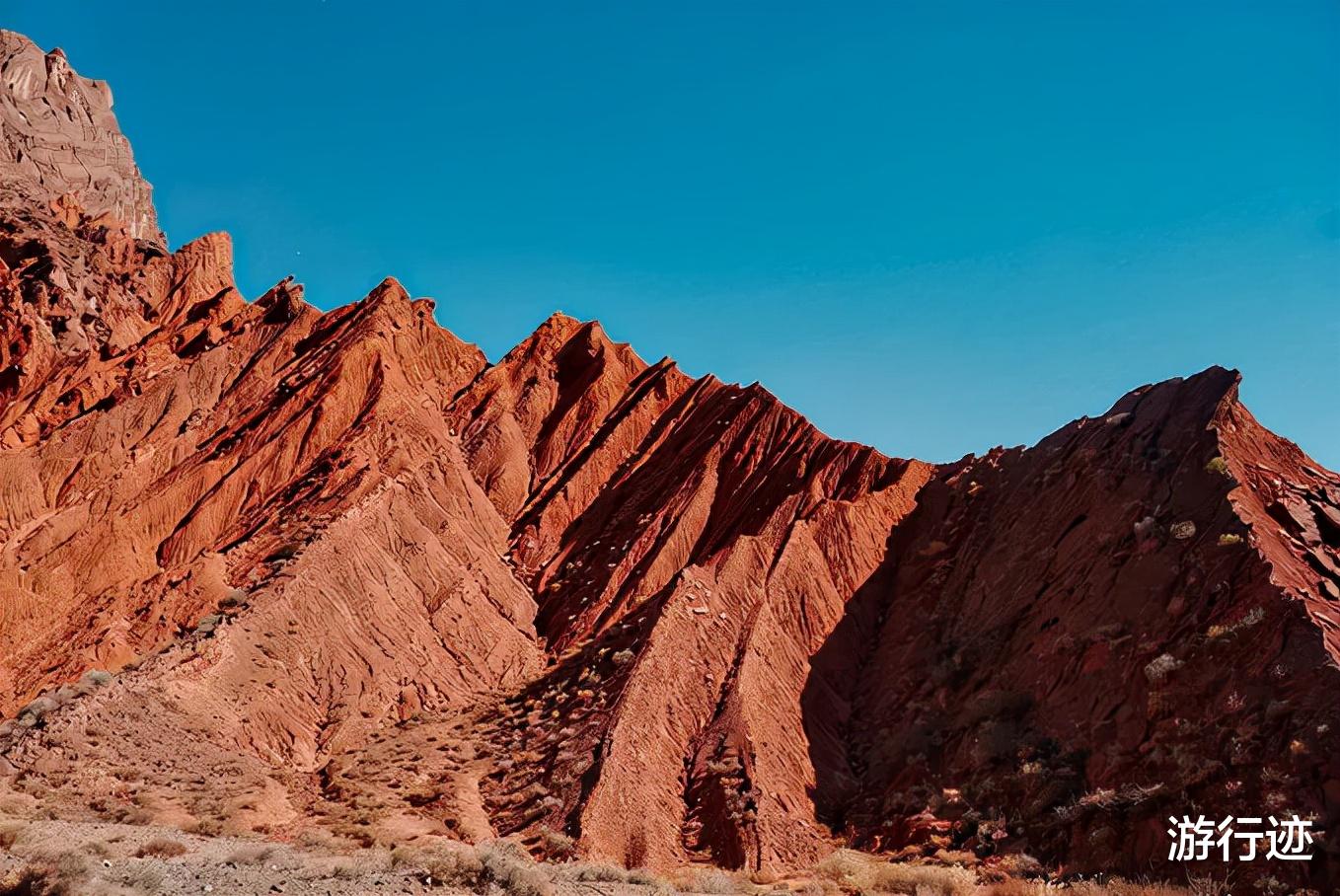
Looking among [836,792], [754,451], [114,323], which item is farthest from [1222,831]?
[114,323]

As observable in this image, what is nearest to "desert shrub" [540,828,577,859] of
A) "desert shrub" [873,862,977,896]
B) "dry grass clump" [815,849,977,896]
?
"dry grass clump" [815,849,977,896]

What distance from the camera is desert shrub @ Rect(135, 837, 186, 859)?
1719cm

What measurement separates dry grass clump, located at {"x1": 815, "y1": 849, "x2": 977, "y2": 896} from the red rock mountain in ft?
4.98

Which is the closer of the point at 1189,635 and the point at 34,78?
the point at 1189,635

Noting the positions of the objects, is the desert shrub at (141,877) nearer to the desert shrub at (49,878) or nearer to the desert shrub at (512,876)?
the desert shrub at (49,878)

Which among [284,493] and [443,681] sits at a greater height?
[284,493]

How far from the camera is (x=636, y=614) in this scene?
33719 mm

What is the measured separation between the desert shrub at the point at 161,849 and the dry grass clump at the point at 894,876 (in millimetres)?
12838

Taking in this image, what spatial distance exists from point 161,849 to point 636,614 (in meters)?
18.2

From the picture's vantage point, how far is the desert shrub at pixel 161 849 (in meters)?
17.2

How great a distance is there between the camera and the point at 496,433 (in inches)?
1827

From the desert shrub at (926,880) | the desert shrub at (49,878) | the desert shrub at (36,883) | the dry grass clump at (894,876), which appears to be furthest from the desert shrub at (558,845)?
the desert shrub at (36,883)

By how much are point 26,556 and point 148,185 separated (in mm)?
58018

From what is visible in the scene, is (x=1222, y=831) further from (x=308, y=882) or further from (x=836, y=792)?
(x=308, y=882)
